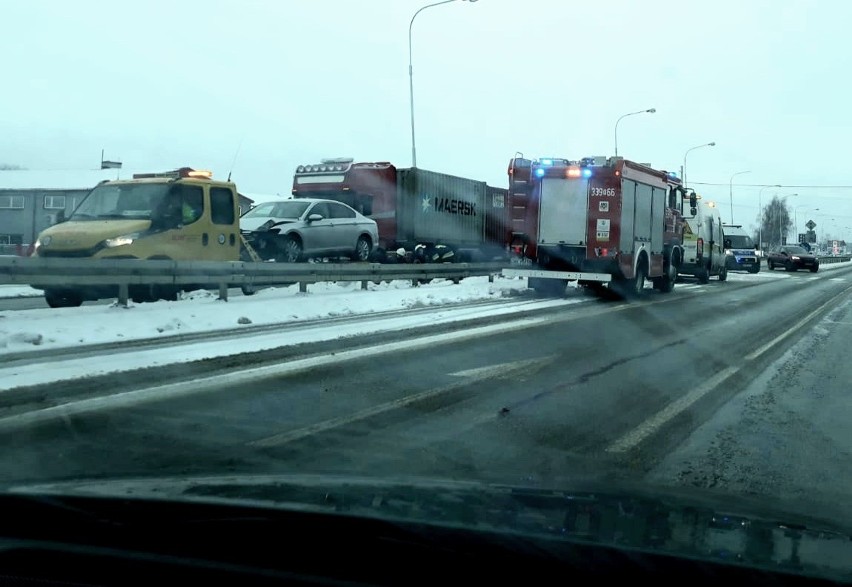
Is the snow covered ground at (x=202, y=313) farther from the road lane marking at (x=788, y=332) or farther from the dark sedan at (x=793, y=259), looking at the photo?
the dark sedan at (x=793, y=259)

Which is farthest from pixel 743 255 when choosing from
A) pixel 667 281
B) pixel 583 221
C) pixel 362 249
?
pixel 362 249

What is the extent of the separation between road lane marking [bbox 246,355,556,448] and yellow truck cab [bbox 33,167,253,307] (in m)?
6.51

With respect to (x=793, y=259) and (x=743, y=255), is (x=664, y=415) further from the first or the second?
(x=793, y=259)

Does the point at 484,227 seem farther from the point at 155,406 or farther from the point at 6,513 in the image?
the point at 6,513

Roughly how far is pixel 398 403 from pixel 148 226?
25.2ft

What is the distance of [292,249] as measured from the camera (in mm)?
18391

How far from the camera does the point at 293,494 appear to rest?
10.3ft

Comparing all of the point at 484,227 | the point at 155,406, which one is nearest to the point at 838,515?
the point at 155,406

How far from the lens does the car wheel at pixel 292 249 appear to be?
59.7ft

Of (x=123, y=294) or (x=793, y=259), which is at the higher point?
(x=793, y=259)

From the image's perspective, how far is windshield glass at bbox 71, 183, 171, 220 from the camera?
537 inches

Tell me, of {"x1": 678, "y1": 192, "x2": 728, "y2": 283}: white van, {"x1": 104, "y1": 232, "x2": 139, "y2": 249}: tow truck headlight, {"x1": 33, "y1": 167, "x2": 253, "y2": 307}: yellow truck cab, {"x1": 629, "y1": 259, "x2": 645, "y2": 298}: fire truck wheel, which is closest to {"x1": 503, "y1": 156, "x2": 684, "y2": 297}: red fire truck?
{"x1": 629, "y1": 259, "x2": 645, "y2": 298}: fire truck wheel

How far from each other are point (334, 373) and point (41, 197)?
4991 centimetres

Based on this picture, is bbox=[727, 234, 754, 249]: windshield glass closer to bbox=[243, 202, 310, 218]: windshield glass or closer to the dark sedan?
the dark sedan
